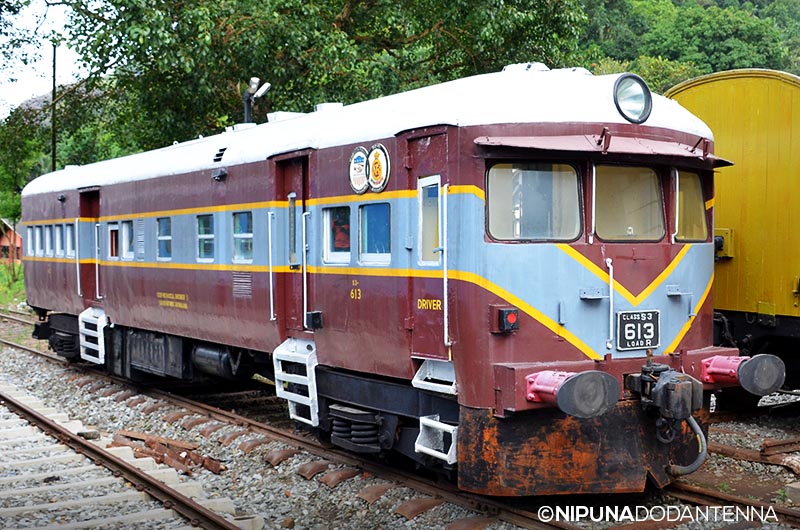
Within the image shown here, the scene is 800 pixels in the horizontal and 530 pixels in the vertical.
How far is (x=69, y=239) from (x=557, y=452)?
11316 mm

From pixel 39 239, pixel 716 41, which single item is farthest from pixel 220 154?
pixel 716 41

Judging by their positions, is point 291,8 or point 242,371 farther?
point 291,8

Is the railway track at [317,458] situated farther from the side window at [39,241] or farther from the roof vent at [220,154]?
the side window at [39,241]

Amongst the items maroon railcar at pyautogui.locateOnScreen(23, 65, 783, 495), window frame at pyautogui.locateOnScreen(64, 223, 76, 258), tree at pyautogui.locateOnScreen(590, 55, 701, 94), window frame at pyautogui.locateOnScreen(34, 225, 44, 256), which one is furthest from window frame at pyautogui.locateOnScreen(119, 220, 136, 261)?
tree at pyautogui.locateOnScreen(590, 55, 701, 94)

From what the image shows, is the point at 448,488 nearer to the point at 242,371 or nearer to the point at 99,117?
the point at 242,371

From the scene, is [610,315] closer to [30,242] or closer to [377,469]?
[377,469]

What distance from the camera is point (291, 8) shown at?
1762 cm

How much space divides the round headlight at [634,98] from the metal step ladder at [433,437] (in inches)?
108

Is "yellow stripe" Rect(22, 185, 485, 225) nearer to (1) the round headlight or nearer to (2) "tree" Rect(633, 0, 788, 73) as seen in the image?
(1) the round headlight

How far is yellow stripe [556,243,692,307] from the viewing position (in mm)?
7145

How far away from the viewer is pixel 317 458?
9578 mm

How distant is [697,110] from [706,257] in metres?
3.89

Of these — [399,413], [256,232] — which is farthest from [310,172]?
[399,413]

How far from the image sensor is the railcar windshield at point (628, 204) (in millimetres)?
7363
